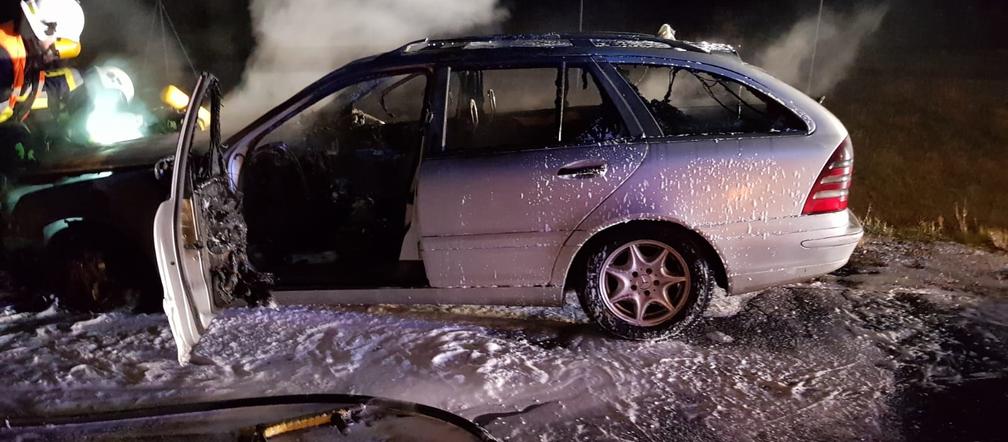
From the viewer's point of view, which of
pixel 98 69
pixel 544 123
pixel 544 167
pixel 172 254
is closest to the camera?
pixel 172 254

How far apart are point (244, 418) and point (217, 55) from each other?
12690 millimetres

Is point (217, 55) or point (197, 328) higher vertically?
point (217, 55)

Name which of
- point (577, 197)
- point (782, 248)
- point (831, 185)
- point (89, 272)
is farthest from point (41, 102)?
point (831, 185)

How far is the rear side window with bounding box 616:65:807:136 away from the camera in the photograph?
3855 mm

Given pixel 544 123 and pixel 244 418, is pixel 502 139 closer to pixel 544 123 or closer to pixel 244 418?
pixel 544 123

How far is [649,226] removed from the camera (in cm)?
383

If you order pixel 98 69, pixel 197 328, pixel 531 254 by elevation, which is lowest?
pixel 197 328

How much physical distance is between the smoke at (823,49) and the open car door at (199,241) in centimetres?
1043

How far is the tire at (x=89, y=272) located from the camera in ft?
14.0

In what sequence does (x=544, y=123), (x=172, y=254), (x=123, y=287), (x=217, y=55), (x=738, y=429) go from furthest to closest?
(x=217, y=55), (x=123, y=287), (x=544, y=123), (x=172, y=254), (x=738, y=429)

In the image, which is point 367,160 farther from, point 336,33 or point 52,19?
point 336,33

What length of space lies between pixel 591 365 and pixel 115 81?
672 centimetres

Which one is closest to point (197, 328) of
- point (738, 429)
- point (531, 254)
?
point (531, 254)

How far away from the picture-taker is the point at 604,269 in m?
3.90
